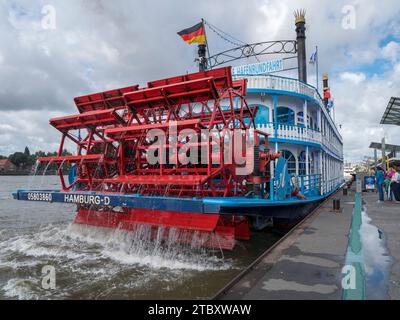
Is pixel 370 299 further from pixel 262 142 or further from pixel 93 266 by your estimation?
pixel 262 142

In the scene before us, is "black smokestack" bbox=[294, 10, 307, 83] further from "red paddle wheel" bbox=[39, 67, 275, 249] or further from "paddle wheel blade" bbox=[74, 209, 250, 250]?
"paddle wheel blade" bbox=[74, 209, 250, 250]

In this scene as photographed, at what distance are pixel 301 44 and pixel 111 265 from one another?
10396 millimetres

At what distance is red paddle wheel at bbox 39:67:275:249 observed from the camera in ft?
19.8

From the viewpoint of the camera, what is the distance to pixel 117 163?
798 cm

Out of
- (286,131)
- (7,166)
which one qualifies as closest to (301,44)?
(286,131)

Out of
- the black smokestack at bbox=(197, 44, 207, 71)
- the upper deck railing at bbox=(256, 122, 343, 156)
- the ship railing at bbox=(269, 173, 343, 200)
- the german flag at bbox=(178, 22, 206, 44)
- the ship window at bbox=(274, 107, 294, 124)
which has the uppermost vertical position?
the german flag at bbox=(178, 22, 206, 44)

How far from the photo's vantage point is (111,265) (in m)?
5.53

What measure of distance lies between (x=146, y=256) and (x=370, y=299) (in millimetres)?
3944

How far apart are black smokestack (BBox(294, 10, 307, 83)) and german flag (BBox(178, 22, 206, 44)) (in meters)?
3.55

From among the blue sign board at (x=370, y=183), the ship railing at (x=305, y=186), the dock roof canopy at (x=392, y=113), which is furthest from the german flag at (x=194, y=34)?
the blue sign board at (x=370, y=183)

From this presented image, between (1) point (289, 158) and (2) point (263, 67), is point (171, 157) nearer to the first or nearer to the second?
(1) point (289, 158)

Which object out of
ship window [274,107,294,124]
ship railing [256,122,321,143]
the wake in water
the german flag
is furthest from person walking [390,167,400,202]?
the german flag

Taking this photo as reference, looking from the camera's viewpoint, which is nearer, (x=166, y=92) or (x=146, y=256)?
(x=146, y=256)

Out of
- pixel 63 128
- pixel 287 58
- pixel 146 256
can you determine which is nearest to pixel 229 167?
pixel 146 256
